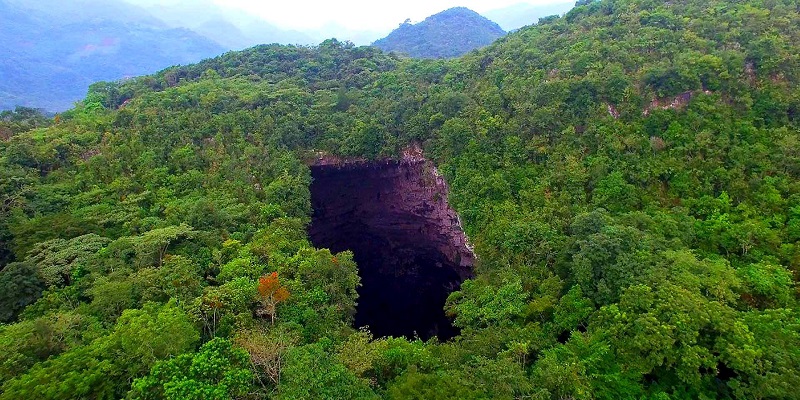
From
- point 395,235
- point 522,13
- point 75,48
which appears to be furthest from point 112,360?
point 522,13

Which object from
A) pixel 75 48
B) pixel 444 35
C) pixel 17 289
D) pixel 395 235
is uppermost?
pixel 75 48

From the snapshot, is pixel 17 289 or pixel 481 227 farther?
pixel 481 227

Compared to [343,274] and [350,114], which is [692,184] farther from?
[350,114]

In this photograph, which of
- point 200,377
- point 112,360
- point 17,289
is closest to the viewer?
point 200,377

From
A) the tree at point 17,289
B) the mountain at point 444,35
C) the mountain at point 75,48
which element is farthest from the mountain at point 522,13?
the tree at point 17,289

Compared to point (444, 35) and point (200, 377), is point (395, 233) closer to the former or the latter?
point (200, 377)

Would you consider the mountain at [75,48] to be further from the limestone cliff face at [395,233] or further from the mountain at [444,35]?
the limestone cliff face at [395,233]

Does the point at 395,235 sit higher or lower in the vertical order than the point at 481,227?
lower

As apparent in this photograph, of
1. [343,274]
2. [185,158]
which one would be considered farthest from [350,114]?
[343,274]
